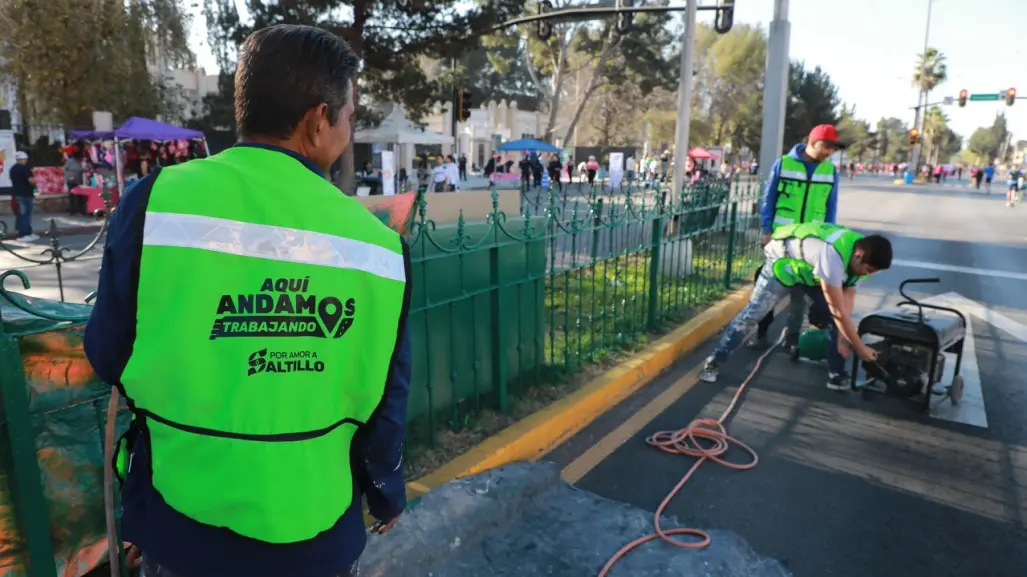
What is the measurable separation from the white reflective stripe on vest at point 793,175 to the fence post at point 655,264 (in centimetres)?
115

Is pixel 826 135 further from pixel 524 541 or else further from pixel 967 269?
pixel 967 269

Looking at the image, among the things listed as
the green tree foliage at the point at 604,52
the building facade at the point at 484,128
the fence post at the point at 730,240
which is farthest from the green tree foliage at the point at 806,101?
the fence post at the point at 730,240

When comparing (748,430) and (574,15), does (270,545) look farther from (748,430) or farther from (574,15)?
(574,15)

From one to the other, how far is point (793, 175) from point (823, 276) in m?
1.95

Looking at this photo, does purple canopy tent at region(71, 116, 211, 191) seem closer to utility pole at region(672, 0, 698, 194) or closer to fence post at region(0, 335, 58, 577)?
utility pole at region(672, 0, 698, 194)

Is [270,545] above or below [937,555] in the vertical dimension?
above

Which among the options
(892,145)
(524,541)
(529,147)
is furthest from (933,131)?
(524,541)

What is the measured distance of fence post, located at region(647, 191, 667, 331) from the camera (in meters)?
5.91

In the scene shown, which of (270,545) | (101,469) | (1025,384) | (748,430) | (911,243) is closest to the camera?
(270,545)

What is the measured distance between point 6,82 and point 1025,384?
2785 cm

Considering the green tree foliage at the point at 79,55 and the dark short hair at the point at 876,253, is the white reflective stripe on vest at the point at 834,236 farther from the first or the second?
the green tree foliage at the point at 79,55

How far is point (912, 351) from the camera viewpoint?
4.55 metres

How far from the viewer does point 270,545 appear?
1263mm

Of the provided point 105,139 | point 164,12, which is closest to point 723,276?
point 105,139
